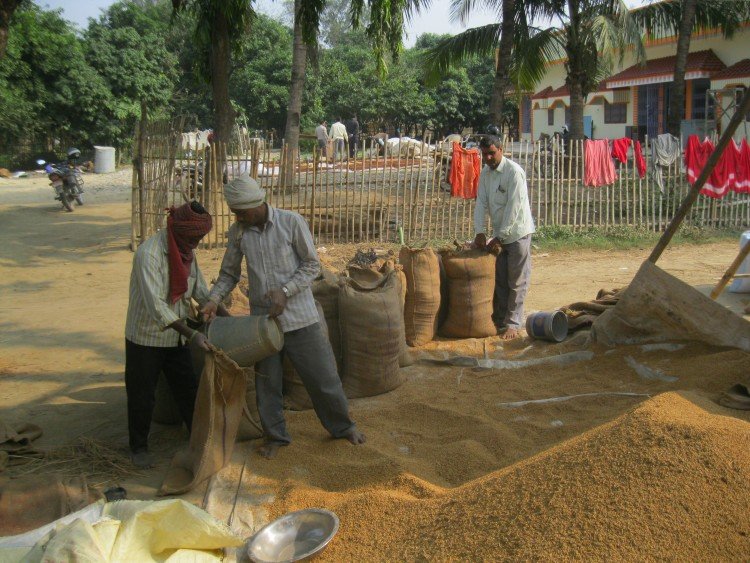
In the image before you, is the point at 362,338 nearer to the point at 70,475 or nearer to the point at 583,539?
the point at 70,475

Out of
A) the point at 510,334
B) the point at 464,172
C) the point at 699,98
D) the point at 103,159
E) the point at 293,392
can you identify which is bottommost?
the point at 293,392

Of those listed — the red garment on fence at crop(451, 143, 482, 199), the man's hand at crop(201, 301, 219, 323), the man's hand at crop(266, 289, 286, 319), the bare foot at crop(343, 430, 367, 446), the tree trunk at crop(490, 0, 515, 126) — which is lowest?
the bare foot at crop(343, 430, 367, 446)

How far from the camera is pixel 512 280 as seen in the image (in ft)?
20.0

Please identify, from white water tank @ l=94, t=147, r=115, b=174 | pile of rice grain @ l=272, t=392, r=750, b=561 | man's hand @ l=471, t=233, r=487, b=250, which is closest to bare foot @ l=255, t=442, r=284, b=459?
pile of rice grain @ l=272, t=392, r=750, b=561

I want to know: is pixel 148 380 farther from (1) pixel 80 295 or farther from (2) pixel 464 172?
(2) pixel 464 172

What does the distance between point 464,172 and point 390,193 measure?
3.92ft

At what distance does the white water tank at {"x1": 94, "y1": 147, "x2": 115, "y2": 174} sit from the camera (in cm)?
2395

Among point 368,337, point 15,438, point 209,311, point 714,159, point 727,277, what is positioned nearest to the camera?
point 209,311

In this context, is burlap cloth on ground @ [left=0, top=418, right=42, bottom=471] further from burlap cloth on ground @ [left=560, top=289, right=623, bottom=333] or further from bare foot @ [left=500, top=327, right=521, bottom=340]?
burlap cloth on ground @ [left=560, top=289, right=623, bottom=333]

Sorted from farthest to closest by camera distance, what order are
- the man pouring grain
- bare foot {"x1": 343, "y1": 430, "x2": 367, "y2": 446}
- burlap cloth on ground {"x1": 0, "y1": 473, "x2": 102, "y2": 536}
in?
bare foot {"x1": 343, "y1": 430, "x2": 367, "y2": 446}, the man pouring grain, burlap cloth on ground {"x1": 0, "y1": 473, "x2": 102, "y2": 536}

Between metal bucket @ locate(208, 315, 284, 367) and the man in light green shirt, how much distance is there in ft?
9.07

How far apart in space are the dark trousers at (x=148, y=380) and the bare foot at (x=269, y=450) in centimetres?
52

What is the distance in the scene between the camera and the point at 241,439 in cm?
421

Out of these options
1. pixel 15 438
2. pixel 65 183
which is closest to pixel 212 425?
pixel 15 438
